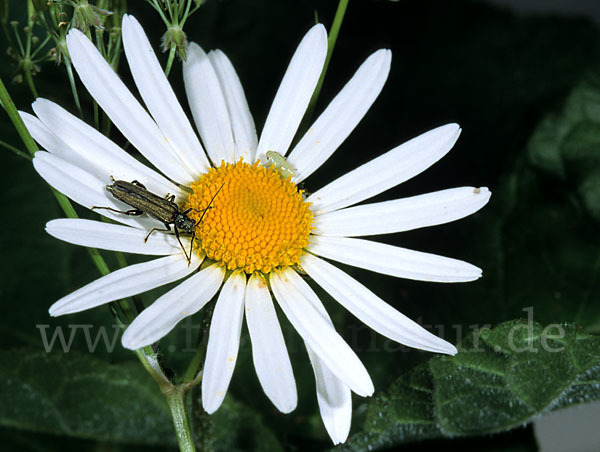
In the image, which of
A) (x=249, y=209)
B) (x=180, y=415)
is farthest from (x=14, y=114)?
(x=180, y=415)

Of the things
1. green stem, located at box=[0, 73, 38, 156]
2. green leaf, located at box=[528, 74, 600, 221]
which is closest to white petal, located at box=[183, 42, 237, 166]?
green stem, located at box=[0, 73, 38, 156]

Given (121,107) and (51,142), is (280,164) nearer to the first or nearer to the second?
(121,107)

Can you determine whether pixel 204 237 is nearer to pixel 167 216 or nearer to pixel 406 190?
pixel 167 216

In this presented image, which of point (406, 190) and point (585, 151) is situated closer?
point (585, 151)

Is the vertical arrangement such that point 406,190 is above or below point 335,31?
below

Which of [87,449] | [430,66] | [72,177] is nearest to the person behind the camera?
[72,177]

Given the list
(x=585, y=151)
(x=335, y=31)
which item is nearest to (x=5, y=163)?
(x=335, y=31)

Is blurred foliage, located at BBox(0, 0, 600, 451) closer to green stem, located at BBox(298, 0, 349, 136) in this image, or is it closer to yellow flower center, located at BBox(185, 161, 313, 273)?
yellow flower center, located at BBox(185, 161, 313, 273)

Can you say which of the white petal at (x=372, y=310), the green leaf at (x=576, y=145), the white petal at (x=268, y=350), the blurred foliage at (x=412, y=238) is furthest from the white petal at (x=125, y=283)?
the green leaf at (x=576, y=145)
